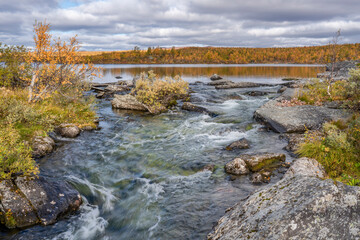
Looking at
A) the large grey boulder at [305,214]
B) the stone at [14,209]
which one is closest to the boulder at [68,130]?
the stone at [14,209]

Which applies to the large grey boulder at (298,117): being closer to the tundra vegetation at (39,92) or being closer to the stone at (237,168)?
the stone at (237,168)

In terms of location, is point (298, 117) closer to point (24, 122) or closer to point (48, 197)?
point (48, 197)

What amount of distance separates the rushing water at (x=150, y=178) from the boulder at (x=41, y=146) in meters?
0.42

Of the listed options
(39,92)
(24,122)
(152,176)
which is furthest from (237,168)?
(39,92)

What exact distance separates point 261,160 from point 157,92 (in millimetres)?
16413

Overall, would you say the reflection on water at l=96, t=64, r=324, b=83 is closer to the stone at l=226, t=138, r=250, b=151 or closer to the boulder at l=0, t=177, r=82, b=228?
the stone at l=226, t=138, r=250, b=151

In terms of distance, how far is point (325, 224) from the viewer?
374 centimetres

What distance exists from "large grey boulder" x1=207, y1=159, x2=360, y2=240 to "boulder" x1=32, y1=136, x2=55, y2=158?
10851mm

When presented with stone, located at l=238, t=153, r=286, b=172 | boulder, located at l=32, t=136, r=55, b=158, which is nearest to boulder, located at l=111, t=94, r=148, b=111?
boulder, located at l=32, t=136, r=55, b=158

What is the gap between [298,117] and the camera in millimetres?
16188

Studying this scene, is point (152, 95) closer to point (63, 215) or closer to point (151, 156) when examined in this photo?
point (151, 156)

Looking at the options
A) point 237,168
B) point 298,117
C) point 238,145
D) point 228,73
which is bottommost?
point 237,168

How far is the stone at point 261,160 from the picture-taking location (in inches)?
423

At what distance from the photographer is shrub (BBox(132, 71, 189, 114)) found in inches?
932
